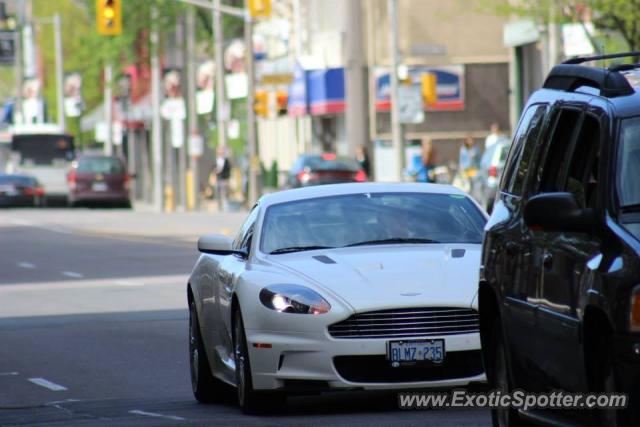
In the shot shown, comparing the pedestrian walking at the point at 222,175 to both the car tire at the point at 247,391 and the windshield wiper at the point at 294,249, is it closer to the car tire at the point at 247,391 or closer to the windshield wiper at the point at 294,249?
the windshield wiper at the point at 294,249

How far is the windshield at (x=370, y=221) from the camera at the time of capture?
40.9ft

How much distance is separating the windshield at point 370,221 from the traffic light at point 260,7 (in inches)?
1397

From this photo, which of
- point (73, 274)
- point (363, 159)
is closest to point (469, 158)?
point (363, 159)

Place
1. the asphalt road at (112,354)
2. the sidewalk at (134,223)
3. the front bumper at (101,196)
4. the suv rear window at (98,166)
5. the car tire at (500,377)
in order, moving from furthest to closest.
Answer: the suv rear window at (98,166) < the front bumper at (101,196) < the sidewalk at (134,223) < the asphalt road at (112,354) < the car tire at (500,377)

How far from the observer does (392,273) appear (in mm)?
11500

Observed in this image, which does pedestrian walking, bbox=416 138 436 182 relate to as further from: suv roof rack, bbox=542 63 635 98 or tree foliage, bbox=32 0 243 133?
suv roof rack, bbox=542 63 635 98

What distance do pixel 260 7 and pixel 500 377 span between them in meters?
39.7

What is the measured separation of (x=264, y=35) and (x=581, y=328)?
219 ft

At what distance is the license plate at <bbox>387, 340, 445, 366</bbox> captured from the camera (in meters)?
11.1

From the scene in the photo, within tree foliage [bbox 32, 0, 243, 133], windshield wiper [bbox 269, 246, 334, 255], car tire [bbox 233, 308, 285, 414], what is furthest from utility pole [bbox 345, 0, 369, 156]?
car tire [bbox 233, 308, 285, 414]

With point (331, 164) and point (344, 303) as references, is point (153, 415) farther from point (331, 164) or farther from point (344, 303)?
point (331, 164)

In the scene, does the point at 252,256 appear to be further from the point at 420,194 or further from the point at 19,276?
the point at 19,276

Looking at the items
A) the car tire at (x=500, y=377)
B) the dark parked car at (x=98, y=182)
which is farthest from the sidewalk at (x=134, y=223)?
the car tire at (x=500, y=377)

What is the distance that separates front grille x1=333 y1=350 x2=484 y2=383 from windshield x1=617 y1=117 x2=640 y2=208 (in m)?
3.77
